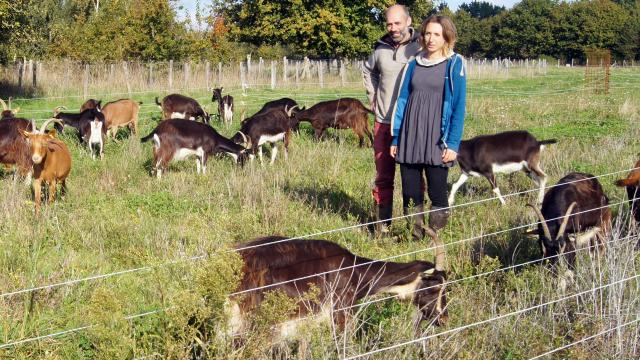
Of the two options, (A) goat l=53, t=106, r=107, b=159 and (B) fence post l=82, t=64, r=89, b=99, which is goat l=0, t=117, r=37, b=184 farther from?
(B) fence post l=82, t=64, r=89, b=99

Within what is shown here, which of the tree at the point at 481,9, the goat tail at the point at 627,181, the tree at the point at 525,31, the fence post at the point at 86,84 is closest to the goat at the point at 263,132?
the goat tail at the point at 627,181

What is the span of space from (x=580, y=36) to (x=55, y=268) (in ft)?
295

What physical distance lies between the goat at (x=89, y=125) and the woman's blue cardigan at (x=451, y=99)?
889cm

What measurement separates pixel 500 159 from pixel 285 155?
4.48m

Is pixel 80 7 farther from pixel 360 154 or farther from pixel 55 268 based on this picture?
pixel 55 268

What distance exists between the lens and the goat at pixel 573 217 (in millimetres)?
5492

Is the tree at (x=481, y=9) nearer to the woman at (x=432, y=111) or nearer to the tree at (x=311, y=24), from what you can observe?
the tree at (x=311, y=24)

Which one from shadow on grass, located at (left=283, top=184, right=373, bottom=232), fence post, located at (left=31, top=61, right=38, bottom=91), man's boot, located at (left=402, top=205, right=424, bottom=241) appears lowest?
shadow on grass, located at (left=283, top=184, right=373, bottom=232)

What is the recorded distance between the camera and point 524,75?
48.5 meters

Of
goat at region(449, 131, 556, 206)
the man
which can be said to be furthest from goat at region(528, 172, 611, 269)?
goat at region(449, 131, 556, 206)

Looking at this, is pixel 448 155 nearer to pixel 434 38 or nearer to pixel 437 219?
pixel 437 219

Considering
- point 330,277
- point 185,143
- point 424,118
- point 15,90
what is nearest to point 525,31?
point 15,90

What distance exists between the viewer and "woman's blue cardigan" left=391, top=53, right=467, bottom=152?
18.9 ft

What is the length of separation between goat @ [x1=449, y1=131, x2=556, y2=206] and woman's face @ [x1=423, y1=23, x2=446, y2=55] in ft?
13.9
